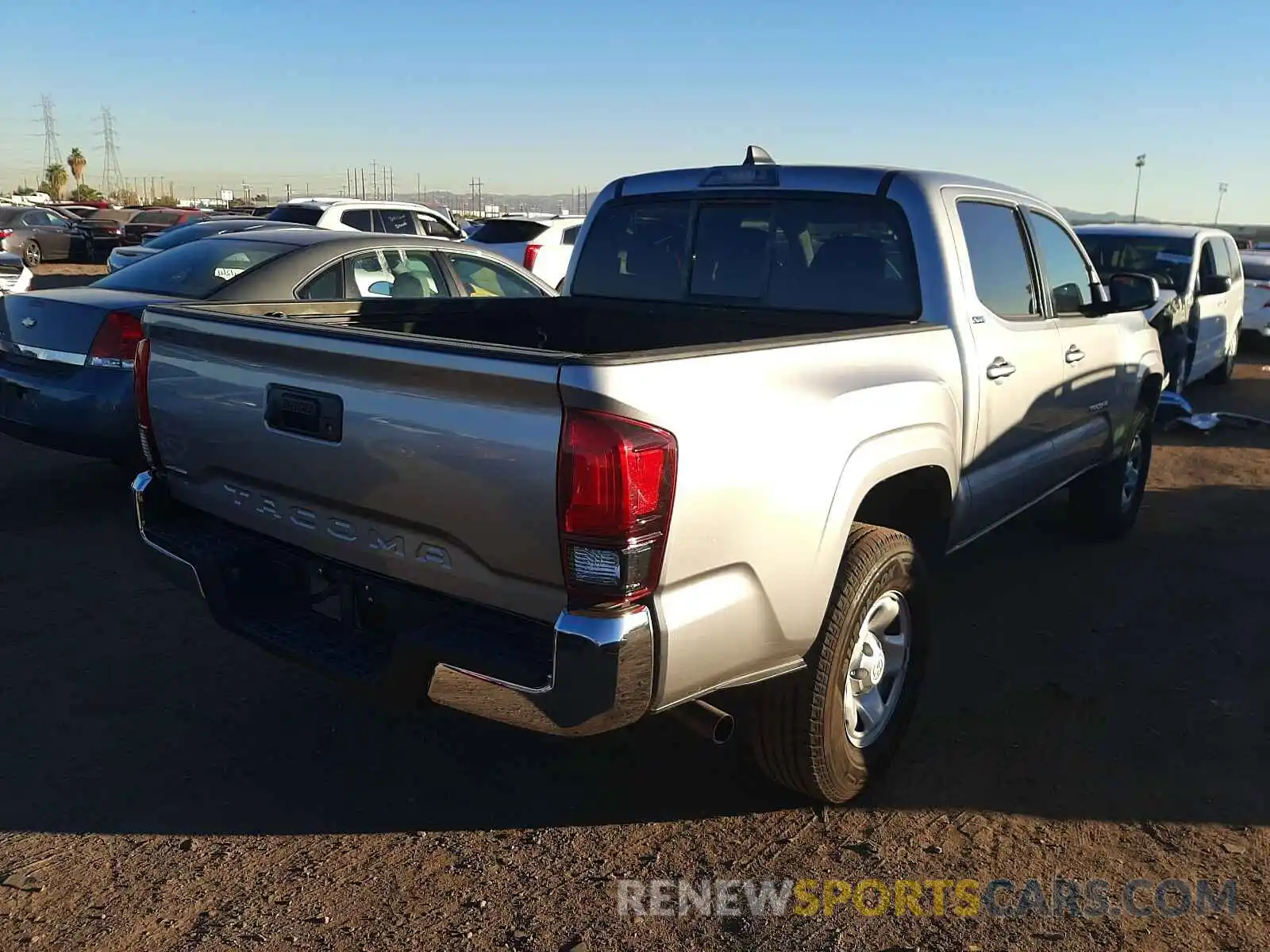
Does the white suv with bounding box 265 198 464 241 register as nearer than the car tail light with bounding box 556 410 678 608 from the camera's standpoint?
No

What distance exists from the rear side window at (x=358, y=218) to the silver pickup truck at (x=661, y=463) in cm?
1132

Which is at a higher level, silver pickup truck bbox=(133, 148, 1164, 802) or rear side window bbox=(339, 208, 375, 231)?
rear side window bbox=(339, 208, 375, 231)

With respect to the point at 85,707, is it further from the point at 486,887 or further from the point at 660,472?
the point at 660,472

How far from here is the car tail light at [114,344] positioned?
598 cm

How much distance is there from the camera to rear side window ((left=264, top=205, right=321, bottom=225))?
15.1m

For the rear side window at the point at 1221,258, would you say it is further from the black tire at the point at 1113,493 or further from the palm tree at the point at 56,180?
the palm tree at the point at 56,180

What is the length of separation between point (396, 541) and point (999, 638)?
10.2 ft

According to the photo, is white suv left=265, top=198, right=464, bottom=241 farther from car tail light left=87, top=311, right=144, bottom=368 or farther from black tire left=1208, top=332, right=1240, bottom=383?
black tire left=1208, top=332, right=1240, bottom=383

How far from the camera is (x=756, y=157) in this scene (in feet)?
14.9

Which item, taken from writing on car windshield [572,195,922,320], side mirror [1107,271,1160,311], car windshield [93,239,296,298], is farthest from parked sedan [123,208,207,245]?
side mirror [1107,271,1160,311]

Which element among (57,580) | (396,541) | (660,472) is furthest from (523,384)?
(57,580)

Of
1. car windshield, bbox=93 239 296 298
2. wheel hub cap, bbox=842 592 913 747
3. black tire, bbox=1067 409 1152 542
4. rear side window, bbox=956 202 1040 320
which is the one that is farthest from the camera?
car windshield, bbox=93 239 296 298

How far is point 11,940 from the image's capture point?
2.62 meters

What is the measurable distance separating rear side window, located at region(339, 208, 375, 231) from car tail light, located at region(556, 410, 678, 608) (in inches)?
534
